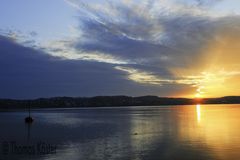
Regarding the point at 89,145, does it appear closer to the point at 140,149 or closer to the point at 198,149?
the point at 140,149

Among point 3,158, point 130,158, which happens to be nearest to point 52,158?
point 3,158

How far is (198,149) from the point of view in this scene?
3562cm

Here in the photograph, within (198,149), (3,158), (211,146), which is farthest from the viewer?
(211,146)

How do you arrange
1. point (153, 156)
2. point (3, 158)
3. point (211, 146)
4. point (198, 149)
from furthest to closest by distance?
point (211, 146), point (198, 149), point (153, 156), point (3, 158)

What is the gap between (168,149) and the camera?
36.2 m

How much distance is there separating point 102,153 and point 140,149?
5.02 metres

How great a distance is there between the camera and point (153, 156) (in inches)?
1233

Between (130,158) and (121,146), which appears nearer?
(130,158)

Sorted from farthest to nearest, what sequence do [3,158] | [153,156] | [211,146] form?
[211,146]
[153,156]
[3,158]

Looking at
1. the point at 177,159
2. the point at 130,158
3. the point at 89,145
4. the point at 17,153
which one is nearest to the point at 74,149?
the point at 89,145

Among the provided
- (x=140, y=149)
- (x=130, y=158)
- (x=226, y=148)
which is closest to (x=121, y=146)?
(x=140, y=149)

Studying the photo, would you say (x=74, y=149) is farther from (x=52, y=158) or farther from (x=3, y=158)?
(x=3, y=158)

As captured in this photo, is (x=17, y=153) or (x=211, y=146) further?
(x=211, y=146)

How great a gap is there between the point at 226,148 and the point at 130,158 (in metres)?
12.4
